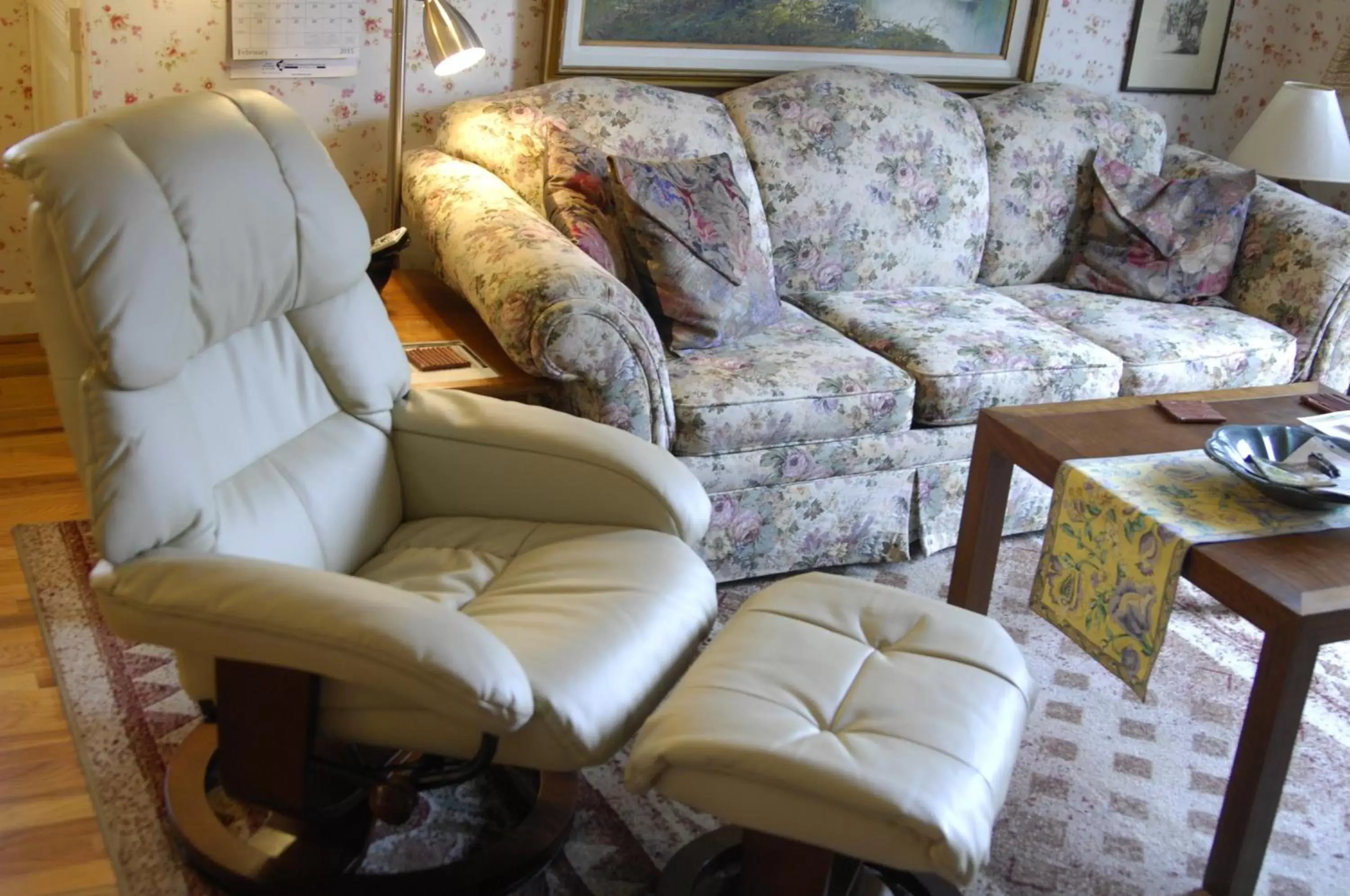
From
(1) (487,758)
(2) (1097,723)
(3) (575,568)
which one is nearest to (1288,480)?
(2) (1097,723)

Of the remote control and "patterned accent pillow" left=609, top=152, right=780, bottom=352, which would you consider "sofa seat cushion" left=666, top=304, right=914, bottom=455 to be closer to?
"patterned accent pillow" left=609, top=152, right=780, bottom=352

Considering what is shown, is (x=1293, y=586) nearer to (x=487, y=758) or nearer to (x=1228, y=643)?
(x=1228, y=643)

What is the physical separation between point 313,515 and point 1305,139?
2.93 meters

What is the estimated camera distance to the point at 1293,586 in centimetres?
191

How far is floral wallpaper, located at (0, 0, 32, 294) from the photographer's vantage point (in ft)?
10.7

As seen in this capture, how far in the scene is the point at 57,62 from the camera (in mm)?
2992

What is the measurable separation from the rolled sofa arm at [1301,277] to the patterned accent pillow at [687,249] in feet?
4.60

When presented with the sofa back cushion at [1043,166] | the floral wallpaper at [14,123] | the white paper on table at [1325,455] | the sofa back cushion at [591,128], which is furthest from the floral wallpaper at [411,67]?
the white paper on table at [1325,455]

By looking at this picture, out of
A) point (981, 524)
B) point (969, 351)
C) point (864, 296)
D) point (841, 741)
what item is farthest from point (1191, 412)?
point (841, 741)

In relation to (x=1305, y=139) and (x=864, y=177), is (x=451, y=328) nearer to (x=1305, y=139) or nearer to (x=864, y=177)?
A: (x=864, y=177)

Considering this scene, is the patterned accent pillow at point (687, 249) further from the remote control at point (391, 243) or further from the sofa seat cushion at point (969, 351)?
the remote control at point (391, 243)

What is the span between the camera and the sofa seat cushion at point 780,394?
260 cm

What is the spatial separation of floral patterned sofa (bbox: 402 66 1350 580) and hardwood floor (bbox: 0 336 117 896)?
95cm

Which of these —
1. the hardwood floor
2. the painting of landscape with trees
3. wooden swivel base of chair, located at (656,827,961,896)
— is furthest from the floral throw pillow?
the hardwood floor
